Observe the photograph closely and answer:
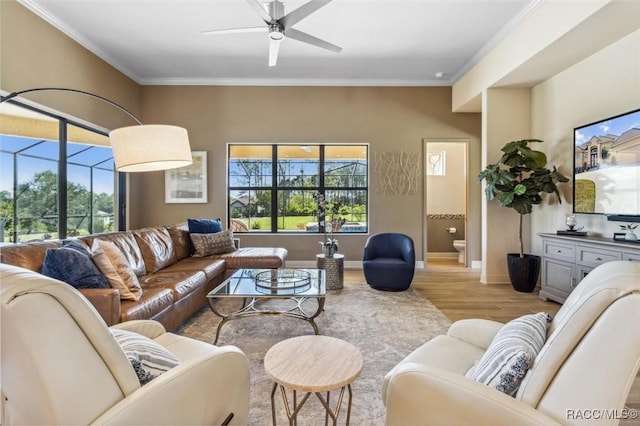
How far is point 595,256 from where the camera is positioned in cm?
294

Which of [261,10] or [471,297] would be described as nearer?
[261,10]

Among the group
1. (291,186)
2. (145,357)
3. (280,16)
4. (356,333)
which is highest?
(280,16)

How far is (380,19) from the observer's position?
11.7ft

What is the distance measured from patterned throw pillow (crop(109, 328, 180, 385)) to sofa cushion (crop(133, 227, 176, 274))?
7.28 ft

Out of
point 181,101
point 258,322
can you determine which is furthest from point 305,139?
point 258,322

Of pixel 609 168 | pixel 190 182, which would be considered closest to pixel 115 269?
pixel 190 182

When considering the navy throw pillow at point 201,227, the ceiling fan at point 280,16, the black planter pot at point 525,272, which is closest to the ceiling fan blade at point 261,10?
the ceiling fan at point 280,16

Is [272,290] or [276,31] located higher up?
[276,31]

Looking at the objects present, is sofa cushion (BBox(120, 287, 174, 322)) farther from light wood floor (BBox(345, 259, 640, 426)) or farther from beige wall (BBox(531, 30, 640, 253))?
beige wall (BBox(531, 30, 640, 253))

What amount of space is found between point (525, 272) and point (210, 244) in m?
4.12

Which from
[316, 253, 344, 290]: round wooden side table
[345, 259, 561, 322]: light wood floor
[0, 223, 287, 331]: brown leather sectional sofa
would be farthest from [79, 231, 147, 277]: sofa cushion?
[345, 259, 561, 322]: light wood floor

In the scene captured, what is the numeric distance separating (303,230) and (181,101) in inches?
126

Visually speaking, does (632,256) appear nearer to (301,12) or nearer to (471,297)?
(471,297)

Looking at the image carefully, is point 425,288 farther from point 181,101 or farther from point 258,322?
point 181,101
